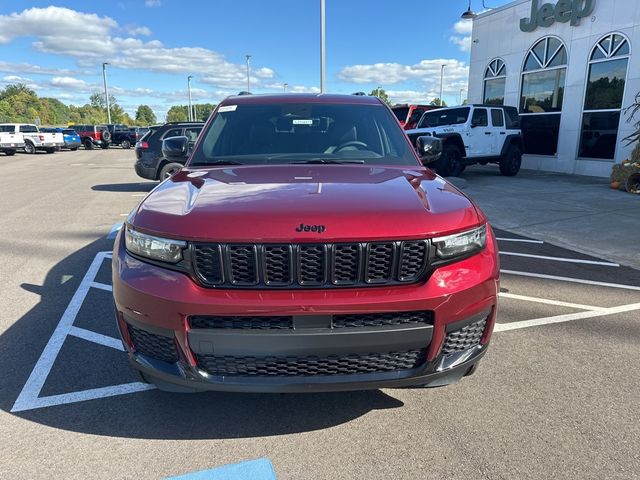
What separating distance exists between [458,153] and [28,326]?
12516 mm

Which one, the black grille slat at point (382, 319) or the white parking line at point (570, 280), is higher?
the black grille slat at point (382, 319)

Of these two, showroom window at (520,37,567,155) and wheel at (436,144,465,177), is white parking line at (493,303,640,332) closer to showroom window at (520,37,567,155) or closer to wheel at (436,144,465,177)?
wheel at (436,144,465,177)

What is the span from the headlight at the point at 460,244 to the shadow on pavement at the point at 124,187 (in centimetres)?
1189

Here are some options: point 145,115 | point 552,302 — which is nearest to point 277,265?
point 552,302

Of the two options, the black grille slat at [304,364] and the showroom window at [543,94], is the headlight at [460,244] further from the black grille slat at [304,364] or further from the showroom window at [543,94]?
the showroom window at [543,94]

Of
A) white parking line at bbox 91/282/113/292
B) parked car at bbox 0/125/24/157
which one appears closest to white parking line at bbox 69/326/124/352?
white parking line at bbox 91/282/113/292

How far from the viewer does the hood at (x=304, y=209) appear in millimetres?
2117

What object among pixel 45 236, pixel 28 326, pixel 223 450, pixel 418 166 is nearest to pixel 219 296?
pixel 223 450

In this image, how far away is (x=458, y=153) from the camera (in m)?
14.1

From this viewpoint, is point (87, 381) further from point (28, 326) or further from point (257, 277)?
point (257, 277)

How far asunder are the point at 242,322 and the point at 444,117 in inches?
537

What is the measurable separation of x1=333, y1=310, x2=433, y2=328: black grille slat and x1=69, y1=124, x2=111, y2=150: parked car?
40465mm

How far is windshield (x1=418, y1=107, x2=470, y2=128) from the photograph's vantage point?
14.1m

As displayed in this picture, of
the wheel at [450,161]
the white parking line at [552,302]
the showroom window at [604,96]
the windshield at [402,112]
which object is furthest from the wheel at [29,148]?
the white parking line at [552,302]
